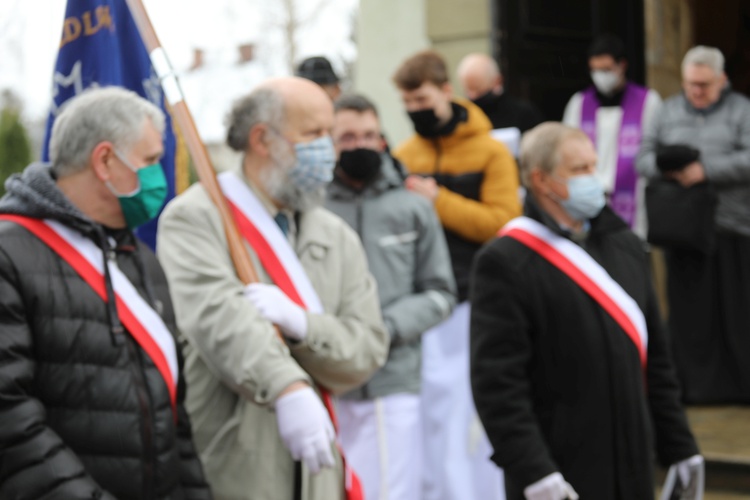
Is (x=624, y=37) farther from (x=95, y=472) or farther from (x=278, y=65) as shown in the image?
(x=278, y=65)

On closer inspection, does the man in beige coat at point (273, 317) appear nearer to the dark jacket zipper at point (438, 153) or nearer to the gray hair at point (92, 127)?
the gray hair at point (92, 127)

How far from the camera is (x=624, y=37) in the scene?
31.8 ft

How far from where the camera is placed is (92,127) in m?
3.64

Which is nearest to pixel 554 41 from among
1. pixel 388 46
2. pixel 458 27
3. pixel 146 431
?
pixel 458 27

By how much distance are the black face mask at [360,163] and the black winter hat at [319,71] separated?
860mm

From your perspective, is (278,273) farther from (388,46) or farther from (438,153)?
(388,46)

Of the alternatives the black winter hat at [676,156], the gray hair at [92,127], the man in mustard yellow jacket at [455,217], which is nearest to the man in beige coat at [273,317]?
the gray hair at [92,127]

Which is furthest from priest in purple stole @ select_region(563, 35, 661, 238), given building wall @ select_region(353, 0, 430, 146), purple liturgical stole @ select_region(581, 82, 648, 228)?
building wall @ select_region(353, 0, 430, 146)

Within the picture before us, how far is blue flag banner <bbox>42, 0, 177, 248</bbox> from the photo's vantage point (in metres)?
4.71

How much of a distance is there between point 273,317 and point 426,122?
2571 millimetres

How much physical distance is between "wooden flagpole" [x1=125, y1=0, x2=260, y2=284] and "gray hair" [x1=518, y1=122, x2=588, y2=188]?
3.42ft

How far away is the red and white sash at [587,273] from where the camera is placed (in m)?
4.41

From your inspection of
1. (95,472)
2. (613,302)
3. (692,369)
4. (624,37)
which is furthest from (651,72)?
(95,472)

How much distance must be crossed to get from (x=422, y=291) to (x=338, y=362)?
1.64 m
